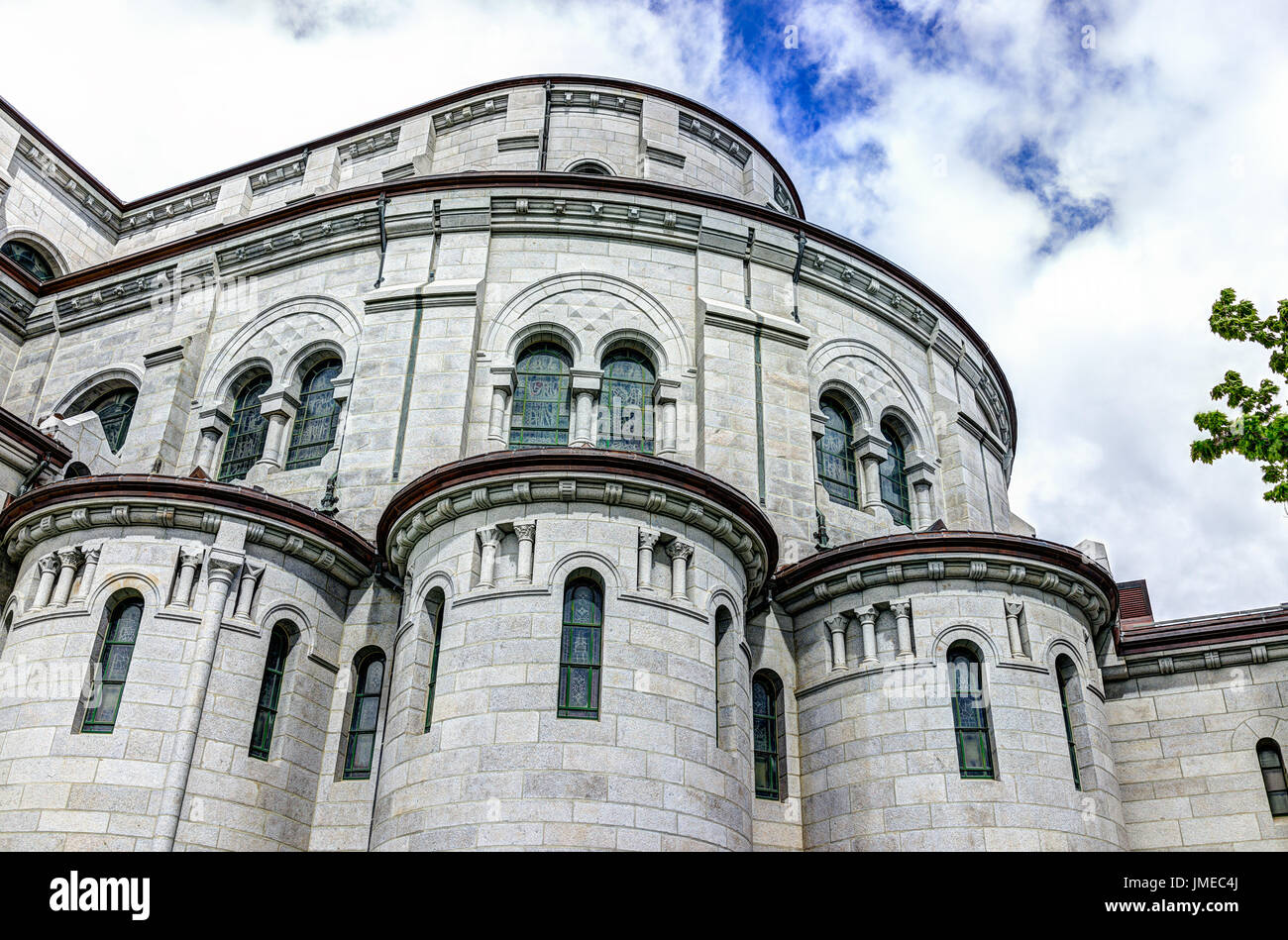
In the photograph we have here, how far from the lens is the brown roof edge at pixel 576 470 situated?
1795cm

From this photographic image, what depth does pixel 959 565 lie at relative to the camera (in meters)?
19.5

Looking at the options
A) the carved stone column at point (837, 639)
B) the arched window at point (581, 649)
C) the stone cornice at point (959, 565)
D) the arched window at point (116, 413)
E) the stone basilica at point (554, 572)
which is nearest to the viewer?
the arched window at point (581, 649)

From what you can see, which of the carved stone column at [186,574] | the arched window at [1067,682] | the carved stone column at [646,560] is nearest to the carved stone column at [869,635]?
the arched window at [1067,682]

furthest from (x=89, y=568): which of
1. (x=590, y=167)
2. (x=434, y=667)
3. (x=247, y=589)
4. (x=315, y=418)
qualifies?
(x=590, y=167)

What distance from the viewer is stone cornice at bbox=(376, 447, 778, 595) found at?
1795 cm

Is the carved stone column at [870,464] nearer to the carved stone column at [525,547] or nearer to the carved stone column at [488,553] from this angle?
the carved stone column at [525,547]

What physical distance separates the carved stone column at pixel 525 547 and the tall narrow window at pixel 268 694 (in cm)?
475

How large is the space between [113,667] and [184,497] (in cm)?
289

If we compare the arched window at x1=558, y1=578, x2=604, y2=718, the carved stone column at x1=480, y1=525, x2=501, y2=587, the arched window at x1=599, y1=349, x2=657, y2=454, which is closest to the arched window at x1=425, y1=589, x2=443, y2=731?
the carved stone column at x1=480, y1=525, x2=501, y2=587

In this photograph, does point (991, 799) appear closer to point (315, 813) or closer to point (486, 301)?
point (315, 813)

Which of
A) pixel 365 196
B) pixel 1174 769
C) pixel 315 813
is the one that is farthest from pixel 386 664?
pixel 1174 769

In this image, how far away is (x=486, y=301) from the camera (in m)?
24.9

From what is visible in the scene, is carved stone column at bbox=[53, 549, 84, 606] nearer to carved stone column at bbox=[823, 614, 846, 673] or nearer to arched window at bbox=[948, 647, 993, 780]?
carved stone column at bbox=[823, 614, 846, 673]

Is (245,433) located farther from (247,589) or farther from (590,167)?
(590,167)
